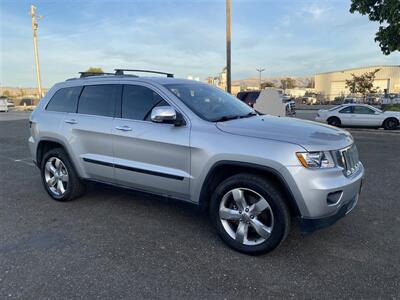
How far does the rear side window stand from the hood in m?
2.38

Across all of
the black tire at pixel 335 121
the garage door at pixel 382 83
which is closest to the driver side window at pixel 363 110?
the black tire at pixel 335 121

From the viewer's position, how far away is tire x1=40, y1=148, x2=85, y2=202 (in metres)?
4.85

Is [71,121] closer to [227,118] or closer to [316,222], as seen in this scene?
[227,118]

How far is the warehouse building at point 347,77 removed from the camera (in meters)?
77.2

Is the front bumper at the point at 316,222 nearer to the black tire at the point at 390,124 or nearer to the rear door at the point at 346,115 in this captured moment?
the black tire at the point at 390,124

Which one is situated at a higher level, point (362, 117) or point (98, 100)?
point (98, 100)

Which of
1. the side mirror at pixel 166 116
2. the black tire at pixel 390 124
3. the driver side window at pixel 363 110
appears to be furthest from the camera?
the driver side window at pixel 363 110

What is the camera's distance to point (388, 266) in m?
3.18

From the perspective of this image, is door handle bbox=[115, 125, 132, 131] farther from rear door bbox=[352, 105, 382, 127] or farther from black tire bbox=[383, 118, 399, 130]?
black tire bbox=[383, 118, 399, 130]

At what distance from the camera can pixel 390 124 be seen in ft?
51.6

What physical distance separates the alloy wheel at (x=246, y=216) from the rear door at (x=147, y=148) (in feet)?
1.66

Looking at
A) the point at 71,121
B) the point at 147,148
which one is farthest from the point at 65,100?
the point at 147,148

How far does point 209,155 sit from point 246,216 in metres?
0.70

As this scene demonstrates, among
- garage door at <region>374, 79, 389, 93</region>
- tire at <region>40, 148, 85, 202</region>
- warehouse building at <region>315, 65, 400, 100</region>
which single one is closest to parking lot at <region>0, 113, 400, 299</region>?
tire at <region>40, 148, 85, 202</region>
